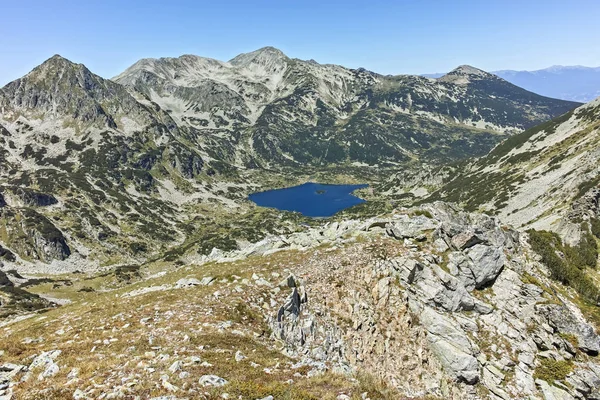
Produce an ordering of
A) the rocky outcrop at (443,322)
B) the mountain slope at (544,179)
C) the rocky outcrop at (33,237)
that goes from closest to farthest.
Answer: the rocky outcrop at (443,322) → the mountain slope at (544,179) → the rocky outcrop at (33,237)

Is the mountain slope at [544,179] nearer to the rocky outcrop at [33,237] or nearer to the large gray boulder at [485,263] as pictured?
the large gray boulder at [485,263]

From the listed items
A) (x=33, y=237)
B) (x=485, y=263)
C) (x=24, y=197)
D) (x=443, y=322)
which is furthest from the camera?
(x=24, y=197)

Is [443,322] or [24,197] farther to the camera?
[24,197]

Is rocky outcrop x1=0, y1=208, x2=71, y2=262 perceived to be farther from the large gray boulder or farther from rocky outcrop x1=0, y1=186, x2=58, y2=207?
the large gray boulder

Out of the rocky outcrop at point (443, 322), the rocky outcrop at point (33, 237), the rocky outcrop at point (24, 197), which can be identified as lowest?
the rocky outcrop at point (33, 237)

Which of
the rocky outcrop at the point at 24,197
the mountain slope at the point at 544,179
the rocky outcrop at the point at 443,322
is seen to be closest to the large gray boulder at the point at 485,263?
the rocky outcrop at the point at 443,322

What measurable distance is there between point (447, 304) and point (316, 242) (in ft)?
52.0

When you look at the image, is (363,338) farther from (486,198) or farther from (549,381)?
(486,198)

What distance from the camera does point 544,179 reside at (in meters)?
110

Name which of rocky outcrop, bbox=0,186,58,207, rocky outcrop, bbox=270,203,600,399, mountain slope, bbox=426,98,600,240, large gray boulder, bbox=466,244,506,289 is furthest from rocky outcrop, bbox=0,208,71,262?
mountain slope, bbox=426,98,600,240

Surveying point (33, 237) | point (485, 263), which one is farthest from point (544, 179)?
point (33, 237)

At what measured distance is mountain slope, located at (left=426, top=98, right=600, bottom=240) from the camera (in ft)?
233

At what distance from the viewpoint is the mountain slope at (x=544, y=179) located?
7106 cm

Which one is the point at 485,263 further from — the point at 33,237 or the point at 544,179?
the point at 33,237
